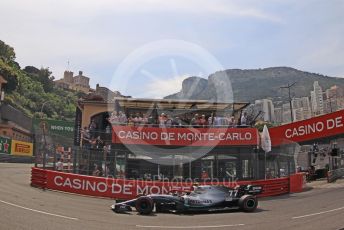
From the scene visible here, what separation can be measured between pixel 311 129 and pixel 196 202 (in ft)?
44.6

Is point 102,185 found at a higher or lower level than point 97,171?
lower

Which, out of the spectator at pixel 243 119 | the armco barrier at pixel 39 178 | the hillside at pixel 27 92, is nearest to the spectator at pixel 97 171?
the armco barrier at pixel 39 178

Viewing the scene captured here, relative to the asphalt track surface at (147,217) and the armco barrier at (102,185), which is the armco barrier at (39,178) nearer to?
the armco barrier at (102,185)

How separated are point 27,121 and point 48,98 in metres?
40.3

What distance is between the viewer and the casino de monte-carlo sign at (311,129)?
2555 centimetres

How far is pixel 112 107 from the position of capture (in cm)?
3155

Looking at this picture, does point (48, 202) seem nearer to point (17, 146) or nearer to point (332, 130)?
point (332, 130)

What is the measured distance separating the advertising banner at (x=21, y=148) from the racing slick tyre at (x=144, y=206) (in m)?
37.8

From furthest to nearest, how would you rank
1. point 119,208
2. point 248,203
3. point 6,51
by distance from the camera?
1. point 6,51
2. point 248,203
3. point 119,208

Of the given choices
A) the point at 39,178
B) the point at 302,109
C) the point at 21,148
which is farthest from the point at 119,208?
the point at 302,109

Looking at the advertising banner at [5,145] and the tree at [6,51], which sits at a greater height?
the tree at [6,51]

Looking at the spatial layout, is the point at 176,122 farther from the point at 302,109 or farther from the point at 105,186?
the point at 302,109

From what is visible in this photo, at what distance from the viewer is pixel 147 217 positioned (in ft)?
48.6

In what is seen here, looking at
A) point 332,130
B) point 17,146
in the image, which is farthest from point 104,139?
point 17,146
